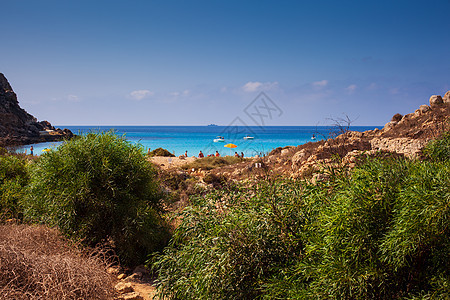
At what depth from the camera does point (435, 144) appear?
3670 millimetres

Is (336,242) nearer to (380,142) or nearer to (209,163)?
(380,142)

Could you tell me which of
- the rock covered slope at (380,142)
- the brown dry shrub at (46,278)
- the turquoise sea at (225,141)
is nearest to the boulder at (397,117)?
the rock covered slope at (380,142)

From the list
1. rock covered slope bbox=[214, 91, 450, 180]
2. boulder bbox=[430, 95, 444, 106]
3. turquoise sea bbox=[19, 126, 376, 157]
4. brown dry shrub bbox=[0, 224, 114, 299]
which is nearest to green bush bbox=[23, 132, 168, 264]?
turquoise sea bbox=[19, 126, 376, 157]

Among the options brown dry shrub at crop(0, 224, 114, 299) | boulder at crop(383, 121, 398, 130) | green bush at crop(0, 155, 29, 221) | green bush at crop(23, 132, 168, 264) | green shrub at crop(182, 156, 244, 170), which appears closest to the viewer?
brown dry shrub at crop(0, 224, 114, 299)

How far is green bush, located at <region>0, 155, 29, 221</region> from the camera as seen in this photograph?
740 centimetres

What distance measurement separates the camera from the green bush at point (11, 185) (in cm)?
740

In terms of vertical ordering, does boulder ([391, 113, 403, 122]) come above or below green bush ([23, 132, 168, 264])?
above

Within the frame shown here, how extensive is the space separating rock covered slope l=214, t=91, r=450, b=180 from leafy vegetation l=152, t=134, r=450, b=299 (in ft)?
24.9

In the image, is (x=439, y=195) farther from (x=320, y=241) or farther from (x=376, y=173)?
(x=320, y=241)

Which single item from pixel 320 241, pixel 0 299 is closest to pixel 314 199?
Answer: pixel 320 241

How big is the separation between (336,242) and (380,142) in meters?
12.1

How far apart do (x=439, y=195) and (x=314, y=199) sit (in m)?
1.20

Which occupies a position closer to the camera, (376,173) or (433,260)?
(433,260)

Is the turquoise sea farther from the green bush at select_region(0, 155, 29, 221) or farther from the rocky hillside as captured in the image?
the rocky hillside
